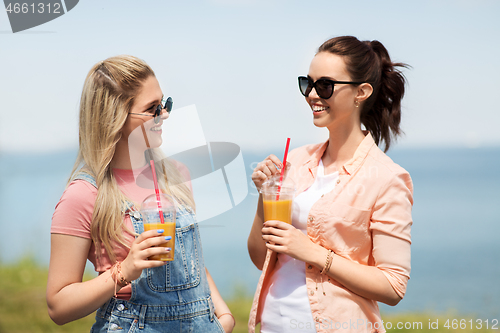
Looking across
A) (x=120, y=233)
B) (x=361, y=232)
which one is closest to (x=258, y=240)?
(x=361, y=232)

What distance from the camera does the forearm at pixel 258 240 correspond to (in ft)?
8.16

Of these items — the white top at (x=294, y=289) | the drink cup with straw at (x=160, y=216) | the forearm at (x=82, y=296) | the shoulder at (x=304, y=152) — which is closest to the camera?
the forearm at (x=82, y=296)

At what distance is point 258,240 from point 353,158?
2.39 ft

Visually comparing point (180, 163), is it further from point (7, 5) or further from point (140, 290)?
point (7, 5)

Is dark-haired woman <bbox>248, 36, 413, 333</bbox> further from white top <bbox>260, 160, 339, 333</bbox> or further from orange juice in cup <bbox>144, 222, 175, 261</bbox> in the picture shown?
orange juice in cup <bbox>144, 222, 175, 261</bbox>

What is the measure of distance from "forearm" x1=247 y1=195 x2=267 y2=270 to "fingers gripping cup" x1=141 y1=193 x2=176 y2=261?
1.97 ft

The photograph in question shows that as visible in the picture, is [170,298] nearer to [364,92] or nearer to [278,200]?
[278,200]

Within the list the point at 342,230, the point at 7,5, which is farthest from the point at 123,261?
the point at 7,5

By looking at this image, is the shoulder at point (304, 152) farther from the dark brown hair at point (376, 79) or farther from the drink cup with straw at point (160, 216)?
the drink cup with straw at point (160, 216)

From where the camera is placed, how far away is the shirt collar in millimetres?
2309

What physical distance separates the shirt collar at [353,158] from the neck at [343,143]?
47 mm

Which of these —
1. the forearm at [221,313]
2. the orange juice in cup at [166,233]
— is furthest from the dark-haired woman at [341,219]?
the orange juice in cup at [166,233]

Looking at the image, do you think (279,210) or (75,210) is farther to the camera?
(279,210)

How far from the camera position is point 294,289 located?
226 cm
